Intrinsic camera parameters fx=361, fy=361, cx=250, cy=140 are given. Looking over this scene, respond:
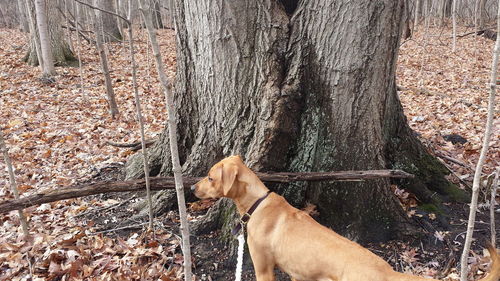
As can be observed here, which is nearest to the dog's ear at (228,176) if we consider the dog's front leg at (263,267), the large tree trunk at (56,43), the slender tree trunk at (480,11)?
the dog's front leg at (263,267)

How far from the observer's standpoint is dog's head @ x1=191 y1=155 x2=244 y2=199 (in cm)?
316

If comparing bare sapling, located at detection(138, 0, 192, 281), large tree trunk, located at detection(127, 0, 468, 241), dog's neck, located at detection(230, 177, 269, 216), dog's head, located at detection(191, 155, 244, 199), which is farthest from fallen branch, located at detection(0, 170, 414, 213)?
bare sapling, located at detection(138, 0, 192, 281)

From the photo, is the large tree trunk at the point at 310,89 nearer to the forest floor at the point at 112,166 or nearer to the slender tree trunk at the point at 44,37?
the forest floor at the point at 112,166

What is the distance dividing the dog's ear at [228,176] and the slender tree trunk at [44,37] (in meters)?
10.8

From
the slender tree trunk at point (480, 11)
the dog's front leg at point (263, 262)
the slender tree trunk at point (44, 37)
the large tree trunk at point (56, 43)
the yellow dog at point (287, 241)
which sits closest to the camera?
the yellow dog at point (287, 241)

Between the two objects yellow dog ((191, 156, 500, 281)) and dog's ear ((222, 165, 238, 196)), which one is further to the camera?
dog's ear ((222, 165, 238, 196))

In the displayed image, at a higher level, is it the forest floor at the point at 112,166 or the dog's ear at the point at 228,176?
the dog's ear at the point at 228,176

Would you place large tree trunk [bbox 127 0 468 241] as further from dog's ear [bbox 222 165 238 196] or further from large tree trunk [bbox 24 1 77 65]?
large tree trunk [bbox 24 1 77 65]

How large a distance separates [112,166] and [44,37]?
7.94 meters

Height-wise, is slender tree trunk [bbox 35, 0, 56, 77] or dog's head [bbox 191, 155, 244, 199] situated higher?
slender tree trunk [bbox 35, 0, 56, 77]

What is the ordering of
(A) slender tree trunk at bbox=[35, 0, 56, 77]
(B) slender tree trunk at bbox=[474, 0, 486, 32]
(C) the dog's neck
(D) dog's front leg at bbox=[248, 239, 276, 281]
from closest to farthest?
(D) dog's front leg at bbox=[248, 239, 276, 281], (C) the dog's neck, (A) slender tree trunk at bbox=[35, 0, 56, 77], (B) slender tree trunk at bbox=[474, 0, 486, 32]

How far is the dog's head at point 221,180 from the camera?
316 centimetres

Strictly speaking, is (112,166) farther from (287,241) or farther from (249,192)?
(287,241)

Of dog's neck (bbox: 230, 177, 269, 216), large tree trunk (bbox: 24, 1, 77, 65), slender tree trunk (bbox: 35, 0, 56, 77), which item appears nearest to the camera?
dog's neck (bbox: 230, 177, 269, 216)
